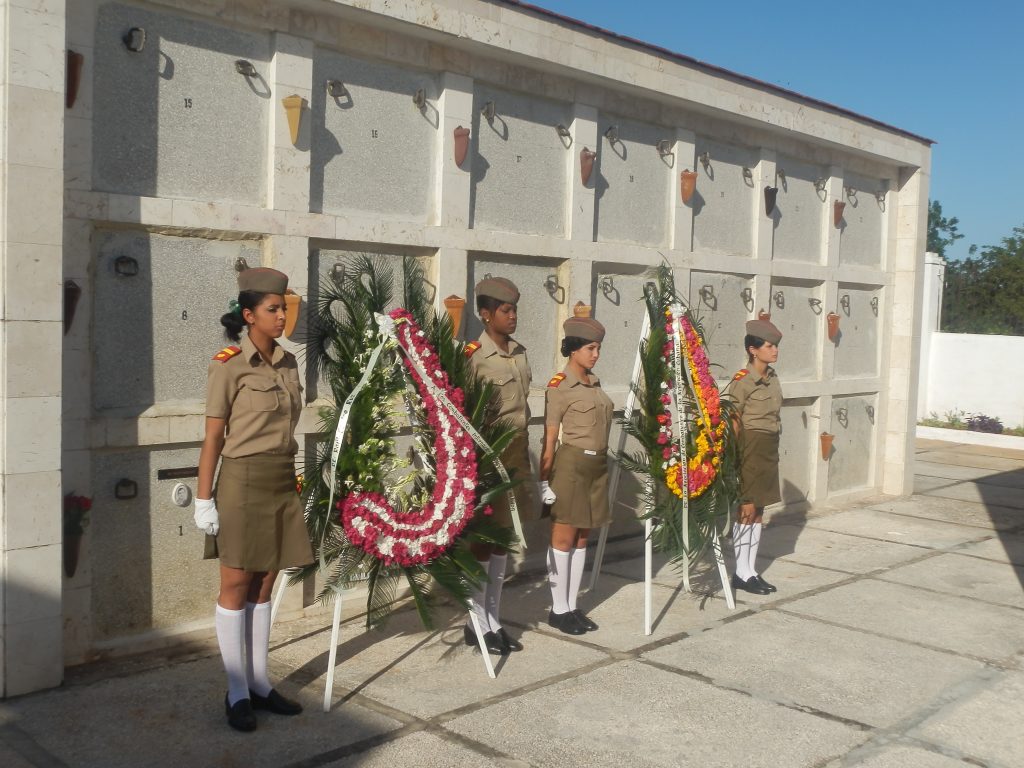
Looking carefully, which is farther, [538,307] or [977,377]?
[977,377]

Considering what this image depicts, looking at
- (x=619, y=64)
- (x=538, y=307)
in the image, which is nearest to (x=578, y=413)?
(x=538, y=307)

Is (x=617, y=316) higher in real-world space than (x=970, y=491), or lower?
higher

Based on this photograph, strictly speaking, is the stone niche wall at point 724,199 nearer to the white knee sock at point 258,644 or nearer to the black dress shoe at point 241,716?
the white knee sock at point 258,644

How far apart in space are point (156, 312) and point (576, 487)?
2599 millimetres

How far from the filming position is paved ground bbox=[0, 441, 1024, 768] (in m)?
4.56

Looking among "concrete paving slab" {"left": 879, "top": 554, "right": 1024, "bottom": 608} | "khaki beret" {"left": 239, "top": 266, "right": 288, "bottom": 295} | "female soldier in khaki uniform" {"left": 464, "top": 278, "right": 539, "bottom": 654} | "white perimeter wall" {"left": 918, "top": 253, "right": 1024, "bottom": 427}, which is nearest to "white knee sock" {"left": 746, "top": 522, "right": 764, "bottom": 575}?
"concrete paving slab" {"left": 879, "top": 554, "right": 1024, "bottom": 608}

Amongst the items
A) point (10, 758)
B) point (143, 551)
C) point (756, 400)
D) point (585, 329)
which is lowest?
point (10, 758)

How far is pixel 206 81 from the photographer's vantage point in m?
5.93

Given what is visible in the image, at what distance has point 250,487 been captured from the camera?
4.79m

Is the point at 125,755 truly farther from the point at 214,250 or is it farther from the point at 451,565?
the point at 214,250

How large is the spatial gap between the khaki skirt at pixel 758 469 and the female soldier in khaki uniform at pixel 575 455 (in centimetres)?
157

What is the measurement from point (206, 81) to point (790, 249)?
6799 millimetres

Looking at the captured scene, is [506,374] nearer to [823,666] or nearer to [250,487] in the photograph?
[250,487]

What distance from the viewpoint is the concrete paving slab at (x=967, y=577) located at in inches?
305
